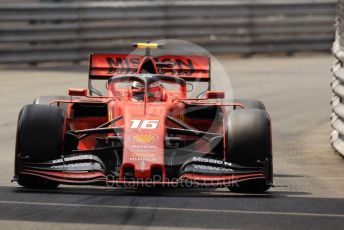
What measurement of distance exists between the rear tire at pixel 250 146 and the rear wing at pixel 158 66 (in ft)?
8.66

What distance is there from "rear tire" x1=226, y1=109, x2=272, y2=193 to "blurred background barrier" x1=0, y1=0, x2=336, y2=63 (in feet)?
52.0

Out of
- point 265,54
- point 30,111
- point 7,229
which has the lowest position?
point 7,229

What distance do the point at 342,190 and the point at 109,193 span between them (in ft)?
7.35

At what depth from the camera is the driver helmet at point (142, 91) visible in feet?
36.9

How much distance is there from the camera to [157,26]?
88.9 ft

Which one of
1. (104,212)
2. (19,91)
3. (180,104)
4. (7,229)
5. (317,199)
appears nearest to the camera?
(7,229)

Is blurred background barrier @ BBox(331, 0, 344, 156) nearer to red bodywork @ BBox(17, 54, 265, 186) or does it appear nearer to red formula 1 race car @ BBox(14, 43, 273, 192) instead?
red bodywork @ BBox(17, 54, 265, 186)

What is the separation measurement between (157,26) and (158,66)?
14.5 m

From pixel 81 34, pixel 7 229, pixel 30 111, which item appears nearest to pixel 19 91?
pixel 81 34

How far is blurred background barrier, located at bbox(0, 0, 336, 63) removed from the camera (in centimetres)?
2558

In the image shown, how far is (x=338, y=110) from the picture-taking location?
13.2 m

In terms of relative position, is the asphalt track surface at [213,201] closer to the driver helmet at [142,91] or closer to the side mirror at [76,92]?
the side mirror at [76,92]

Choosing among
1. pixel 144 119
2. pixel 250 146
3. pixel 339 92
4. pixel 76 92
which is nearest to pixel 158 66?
pixel 76 92

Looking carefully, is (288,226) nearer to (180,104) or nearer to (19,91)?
(180,104)
